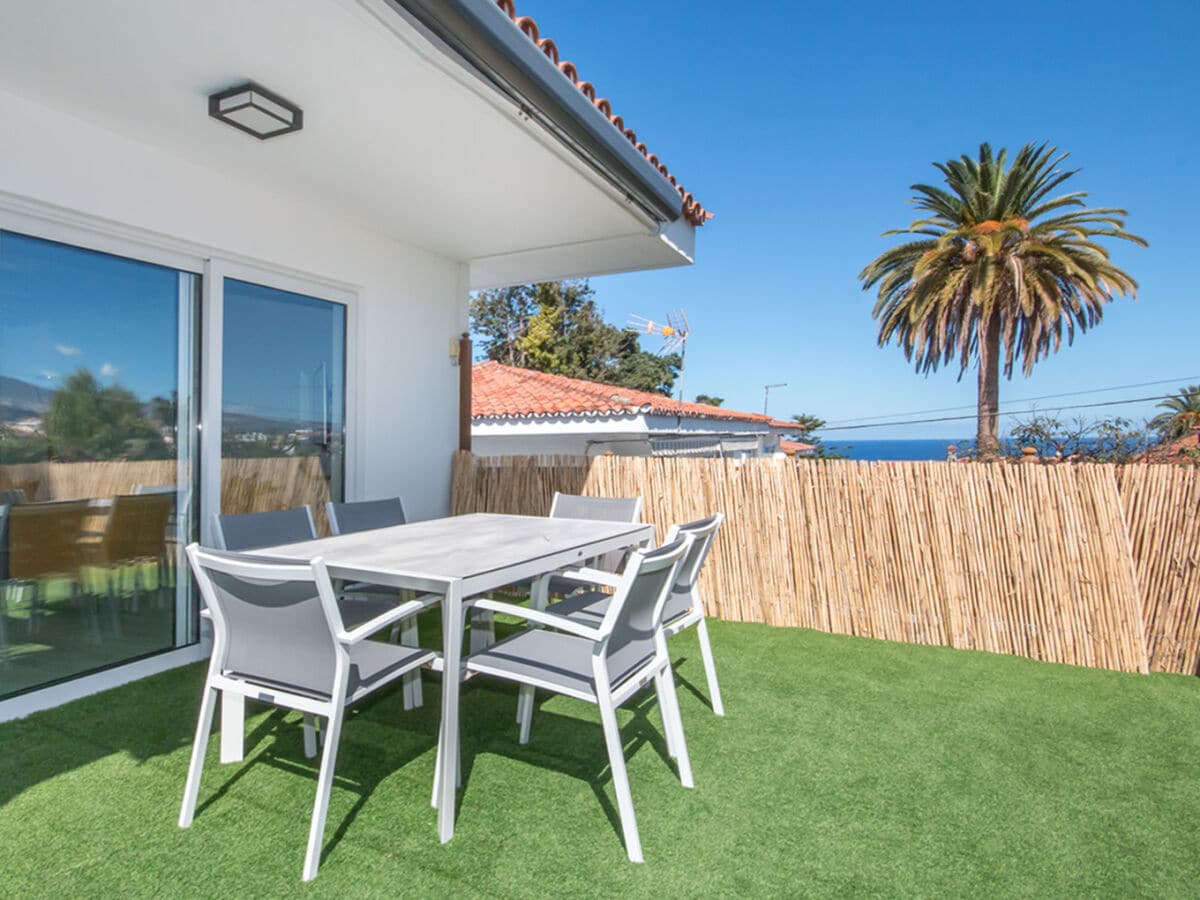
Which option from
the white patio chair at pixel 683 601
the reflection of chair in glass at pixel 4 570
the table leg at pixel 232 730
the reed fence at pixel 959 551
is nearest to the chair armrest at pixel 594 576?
the white patio chair at pixel 683 601

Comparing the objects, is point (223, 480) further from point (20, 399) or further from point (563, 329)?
point (563, 329)

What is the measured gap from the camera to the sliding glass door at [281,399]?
160 inches

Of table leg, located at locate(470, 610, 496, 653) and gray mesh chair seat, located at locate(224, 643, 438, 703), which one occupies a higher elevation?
gray mesh chair seat, located at locate(224, 643, 438, 703)

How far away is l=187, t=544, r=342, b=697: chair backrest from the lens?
6.18 ft

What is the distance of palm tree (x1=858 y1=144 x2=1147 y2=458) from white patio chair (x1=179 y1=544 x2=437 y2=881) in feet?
43.0

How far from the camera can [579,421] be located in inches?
405

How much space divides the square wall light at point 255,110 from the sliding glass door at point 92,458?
1.05 meters

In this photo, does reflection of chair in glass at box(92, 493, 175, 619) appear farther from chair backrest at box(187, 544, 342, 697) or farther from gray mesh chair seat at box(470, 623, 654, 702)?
gray mesh chair seat at box(470, 623, 654, 702)

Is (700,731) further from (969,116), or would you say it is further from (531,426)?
(969,116)

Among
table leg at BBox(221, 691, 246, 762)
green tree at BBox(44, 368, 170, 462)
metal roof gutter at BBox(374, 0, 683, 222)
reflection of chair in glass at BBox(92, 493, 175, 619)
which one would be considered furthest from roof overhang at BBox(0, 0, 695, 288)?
table leg at BBox(221, 691, 246, 762)

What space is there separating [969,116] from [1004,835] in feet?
50.9

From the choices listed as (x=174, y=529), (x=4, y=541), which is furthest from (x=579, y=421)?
(x=4, y=541)

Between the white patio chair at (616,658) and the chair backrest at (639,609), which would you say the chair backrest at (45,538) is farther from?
the chair backrest at (639,609)

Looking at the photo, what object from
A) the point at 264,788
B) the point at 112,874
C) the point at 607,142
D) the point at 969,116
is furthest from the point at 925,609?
the point at 969,116
